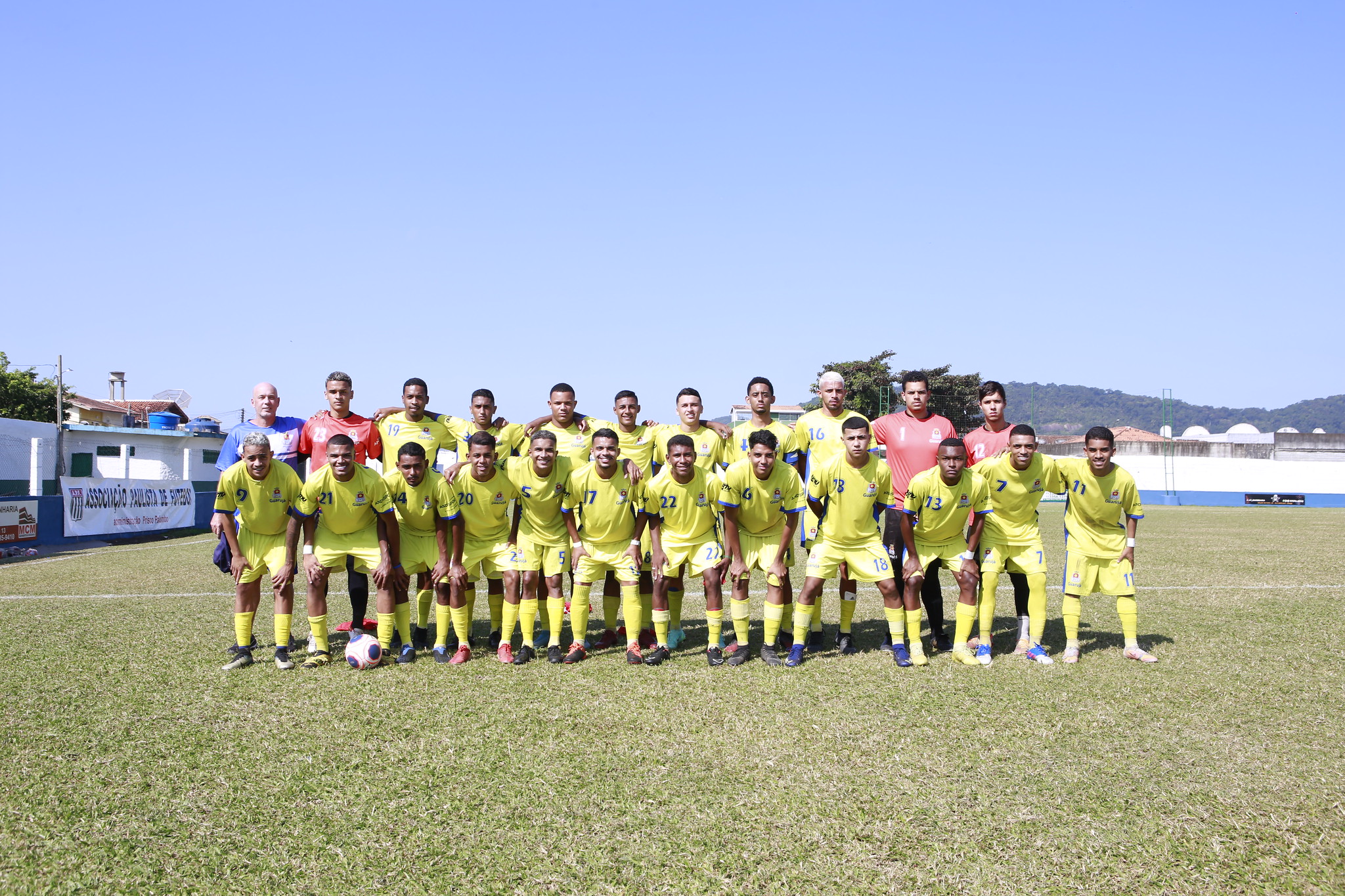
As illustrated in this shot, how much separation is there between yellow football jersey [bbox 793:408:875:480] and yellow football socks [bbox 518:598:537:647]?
8.26 ft

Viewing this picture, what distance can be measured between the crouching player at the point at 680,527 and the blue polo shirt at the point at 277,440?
301cm

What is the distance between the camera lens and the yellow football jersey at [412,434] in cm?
736

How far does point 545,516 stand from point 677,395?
5.20 feet

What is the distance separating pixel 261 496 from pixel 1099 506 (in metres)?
6.27

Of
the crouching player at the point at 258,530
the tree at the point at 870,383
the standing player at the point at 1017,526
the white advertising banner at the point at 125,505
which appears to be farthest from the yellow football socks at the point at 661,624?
the tree at the point at 870,383

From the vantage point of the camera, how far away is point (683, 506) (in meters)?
6.62

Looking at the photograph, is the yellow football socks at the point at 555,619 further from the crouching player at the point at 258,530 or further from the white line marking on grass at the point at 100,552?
the white line marking on grass at the point at 100,552

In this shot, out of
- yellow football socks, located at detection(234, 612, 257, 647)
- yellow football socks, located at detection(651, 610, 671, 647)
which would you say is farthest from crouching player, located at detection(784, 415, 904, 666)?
yellow football socks, located at detection(234, 612, 257, 647)

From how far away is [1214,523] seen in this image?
24406 mm

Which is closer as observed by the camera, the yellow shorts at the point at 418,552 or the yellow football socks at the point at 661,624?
the yellow football socks at the point at 661,624

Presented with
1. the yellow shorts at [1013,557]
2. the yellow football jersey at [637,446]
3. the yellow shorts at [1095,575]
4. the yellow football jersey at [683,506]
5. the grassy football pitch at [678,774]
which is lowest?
the grassy football pitch at [678,774]

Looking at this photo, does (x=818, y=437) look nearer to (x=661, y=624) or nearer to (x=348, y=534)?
(x=661, y=624)

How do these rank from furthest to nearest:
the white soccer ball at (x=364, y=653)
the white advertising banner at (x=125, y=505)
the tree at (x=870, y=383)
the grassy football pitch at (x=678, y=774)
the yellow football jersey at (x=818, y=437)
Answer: the tree at (x=870, y=383), the white advertising banner at (x=125, y=505), the yellow football jersey at (x=818, y=437), the white soccer ball at (x=364, y=653), the grassy football pitch at (x=678, y=774)

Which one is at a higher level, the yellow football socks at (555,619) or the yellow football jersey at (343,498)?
the yellow football jersey at (343,498)
